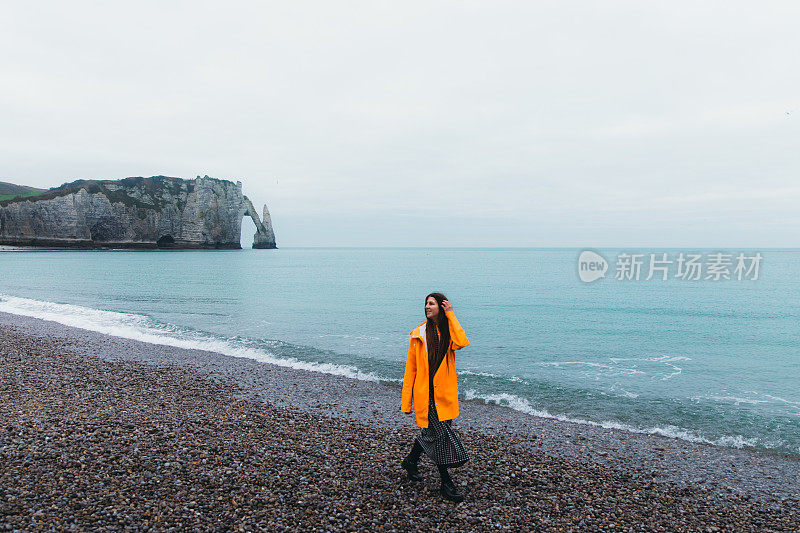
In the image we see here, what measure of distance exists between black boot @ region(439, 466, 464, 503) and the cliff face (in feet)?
552

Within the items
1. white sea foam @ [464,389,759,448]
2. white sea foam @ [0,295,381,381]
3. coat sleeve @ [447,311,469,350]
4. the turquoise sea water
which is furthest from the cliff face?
coat sleeve @ [447,311,469,350]

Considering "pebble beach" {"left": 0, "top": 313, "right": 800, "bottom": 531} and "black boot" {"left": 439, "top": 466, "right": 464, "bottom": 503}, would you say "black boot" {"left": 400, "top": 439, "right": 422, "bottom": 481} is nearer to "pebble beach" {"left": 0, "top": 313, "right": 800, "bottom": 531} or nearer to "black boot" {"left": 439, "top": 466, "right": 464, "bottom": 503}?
"pebble beach" {"left": 0, "top": 313, "right": 800, "bottom": 531}

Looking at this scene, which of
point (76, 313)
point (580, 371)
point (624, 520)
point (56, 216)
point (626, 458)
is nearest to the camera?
point (624, 520)

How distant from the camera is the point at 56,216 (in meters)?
144

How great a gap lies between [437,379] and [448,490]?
170 cm

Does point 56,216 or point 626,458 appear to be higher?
point 56,216

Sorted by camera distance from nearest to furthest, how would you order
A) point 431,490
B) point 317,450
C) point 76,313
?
point 431,490
point 317,450
point 76,313

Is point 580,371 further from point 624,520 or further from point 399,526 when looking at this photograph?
point 399,526

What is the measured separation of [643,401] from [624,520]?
884 centimetres

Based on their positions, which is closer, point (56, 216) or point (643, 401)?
point (643, 401)

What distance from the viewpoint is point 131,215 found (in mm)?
155625

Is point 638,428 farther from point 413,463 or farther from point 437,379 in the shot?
point 437,379

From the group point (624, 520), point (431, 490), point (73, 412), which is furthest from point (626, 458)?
point (73, 412)

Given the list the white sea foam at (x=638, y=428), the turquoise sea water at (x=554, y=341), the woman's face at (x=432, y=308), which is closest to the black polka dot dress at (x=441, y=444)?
the woman's face at (x=432, y=308)
